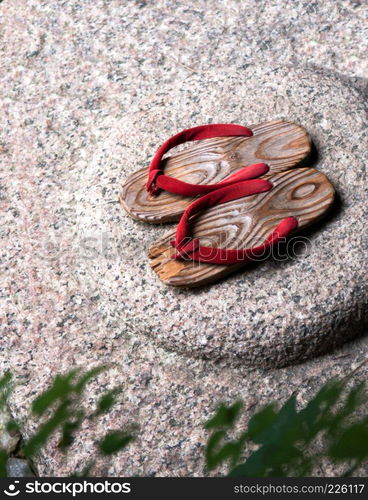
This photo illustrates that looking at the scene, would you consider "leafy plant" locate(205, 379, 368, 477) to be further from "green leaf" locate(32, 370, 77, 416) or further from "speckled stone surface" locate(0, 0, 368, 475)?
"speckled stone surface" locate(0, 0, 368, 475)

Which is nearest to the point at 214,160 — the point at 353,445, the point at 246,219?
the point at 246,219

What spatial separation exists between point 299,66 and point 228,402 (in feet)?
4.19

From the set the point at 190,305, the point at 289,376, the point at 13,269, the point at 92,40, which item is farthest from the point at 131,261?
the point at 92,40

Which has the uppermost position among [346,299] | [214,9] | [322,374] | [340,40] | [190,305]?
[214,9]

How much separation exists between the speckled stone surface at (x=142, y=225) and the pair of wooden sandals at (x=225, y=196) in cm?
6

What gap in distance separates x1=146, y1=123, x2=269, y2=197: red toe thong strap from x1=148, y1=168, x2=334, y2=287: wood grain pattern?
6cm

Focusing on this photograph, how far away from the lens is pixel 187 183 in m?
2.08

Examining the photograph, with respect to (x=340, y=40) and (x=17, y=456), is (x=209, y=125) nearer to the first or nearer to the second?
(x=340, y=40)

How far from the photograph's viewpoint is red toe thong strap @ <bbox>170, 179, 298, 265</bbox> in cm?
191

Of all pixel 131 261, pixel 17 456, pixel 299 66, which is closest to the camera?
pixel 17 456

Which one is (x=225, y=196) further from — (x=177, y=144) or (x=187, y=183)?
(x=177, y=144)

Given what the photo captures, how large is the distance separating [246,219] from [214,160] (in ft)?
0.82

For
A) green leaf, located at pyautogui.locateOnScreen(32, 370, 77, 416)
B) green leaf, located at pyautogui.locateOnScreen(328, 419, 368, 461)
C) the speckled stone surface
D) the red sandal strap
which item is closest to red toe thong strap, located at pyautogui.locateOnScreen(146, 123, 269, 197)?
the red sandal strap

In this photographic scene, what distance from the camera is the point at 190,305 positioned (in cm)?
194
